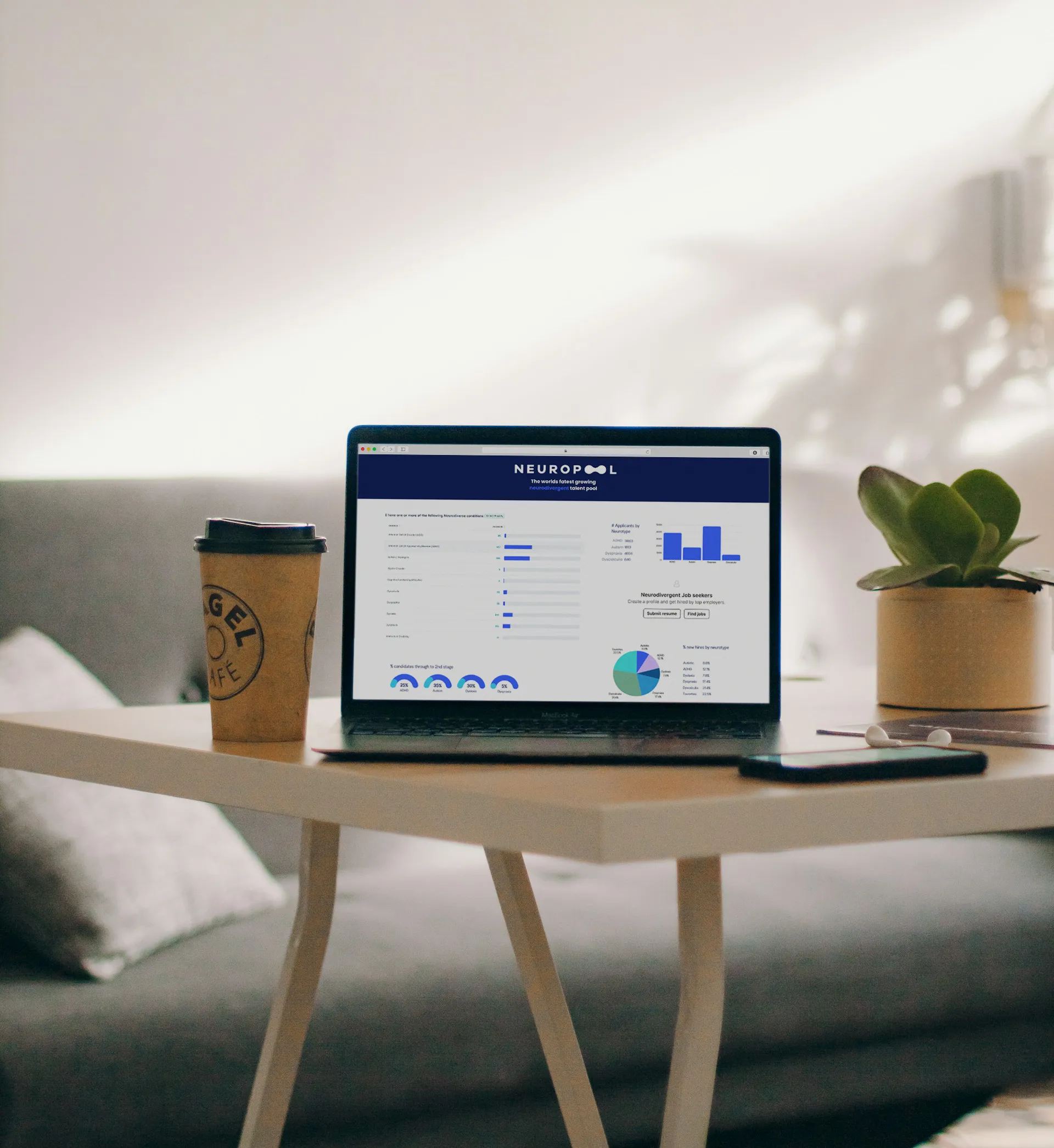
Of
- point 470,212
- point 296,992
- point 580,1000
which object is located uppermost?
point 470,212

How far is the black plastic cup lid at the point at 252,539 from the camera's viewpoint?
0.73 m

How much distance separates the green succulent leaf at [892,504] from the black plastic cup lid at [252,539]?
519 mm

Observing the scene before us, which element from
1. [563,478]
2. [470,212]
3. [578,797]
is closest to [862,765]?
[578,797]

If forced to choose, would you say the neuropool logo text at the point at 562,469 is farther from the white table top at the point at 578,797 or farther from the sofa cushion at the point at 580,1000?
the sofa cushion at the point at 580,1000

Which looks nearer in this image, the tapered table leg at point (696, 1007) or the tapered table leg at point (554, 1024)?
the tapered table leg at point (696, 1007)

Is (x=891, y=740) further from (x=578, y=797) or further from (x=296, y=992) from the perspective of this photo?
(x=296, y=992)

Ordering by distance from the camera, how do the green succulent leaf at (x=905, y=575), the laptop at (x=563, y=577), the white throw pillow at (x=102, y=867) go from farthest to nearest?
the white throw pillow at (x=102, y=867)
the green succulent leaf at (x=905, y=575)
the laptop at (x=563, y=577)

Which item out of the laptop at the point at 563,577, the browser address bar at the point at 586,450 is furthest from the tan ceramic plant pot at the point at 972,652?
the browser address bar at the point at 586,450

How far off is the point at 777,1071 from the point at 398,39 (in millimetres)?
1778

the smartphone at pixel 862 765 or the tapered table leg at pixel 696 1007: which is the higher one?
the smartphone at pixel 862 765

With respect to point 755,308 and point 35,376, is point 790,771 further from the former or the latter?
point 755,308

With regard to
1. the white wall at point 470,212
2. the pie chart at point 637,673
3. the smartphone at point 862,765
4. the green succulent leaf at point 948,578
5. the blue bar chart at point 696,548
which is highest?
the white wall at point 470,212

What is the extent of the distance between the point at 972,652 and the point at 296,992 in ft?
1.89

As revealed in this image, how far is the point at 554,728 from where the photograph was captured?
2.65ft
